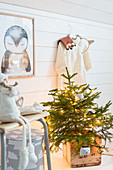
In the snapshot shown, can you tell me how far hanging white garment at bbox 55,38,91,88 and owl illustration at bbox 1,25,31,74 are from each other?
1.11 feet

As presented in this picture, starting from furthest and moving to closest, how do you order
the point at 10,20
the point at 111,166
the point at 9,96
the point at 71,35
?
the point at 71,35 → the point at 10,20 → the point at 111,166 → the point at 9,96

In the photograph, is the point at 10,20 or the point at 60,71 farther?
the point at 60,71

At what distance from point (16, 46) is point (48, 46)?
38 centimetres

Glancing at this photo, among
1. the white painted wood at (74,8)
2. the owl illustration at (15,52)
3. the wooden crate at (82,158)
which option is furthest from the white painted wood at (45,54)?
the wooden crate at (82,158)

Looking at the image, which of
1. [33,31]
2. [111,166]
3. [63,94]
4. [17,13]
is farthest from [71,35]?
[111,166]

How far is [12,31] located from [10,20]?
88mm

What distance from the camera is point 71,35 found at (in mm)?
2266

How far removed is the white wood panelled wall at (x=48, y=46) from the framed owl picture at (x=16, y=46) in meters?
0.06

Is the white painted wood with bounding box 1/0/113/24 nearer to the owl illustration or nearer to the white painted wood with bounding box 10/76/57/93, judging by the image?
the owl illustration

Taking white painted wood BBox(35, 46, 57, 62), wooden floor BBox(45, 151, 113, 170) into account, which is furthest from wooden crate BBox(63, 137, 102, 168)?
white painted wood BBox(35, 46, 57, 62)

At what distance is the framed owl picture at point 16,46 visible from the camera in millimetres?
1731

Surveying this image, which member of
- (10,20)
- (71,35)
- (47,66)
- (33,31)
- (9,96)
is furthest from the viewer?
(71,35)

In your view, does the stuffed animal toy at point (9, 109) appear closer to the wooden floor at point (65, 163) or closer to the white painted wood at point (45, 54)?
the wooden floor at point (65, 163)

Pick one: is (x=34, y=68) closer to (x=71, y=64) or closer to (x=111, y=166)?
Answer: (x=71, y=64)
